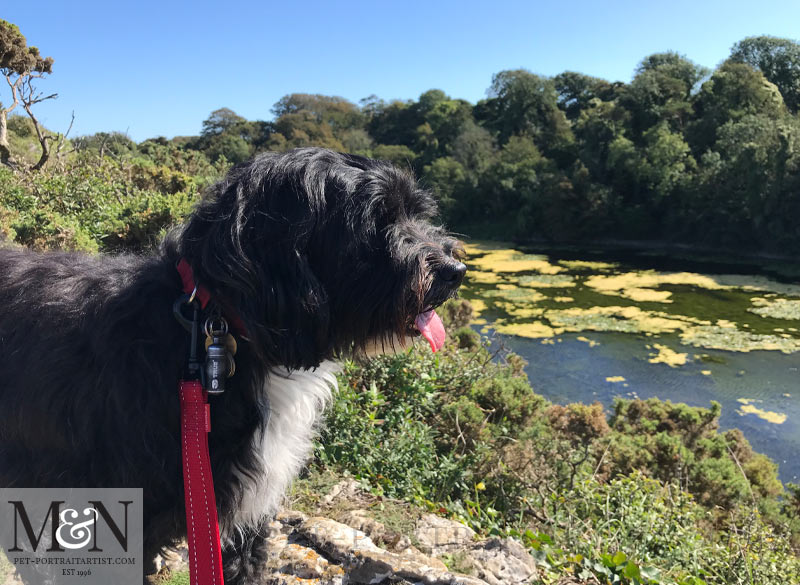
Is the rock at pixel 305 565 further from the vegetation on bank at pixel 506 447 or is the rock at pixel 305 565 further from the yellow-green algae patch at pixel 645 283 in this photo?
the yellow-green algae patch at pixel 645 283

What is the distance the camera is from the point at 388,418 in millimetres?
Result: 3785

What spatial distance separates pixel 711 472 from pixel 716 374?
6895mm

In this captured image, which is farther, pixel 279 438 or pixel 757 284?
pixel 757 284

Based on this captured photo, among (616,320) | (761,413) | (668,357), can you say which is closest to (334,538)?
(761,413)

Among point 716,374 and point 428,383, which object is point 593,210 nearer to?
point 716,374

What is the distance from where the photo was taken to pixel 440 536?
8.63ft

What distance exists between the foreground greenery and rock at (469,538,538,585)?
0.51 ft

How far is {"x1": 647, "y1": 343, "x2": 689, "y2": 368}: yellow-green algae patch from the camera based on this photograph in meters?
12.2

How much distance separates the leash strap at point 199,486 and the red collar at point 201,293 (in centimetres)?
19

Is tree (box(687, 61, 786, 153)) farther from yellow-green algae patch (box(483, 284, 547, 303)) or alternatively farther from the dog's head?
the dog's head

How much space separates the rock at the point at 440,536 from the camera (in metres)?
2.50

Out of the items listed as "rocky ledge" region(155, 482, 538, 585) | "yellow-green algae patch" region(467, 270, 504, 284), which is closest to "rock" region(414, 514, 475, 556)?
"rocky ledge" region(155, 482, 538, 585)

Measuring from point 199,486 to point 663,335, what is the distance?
14.6 metres

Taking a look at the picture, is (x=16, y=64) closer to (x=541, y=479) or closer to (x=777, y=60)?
(x=541, y=479)
